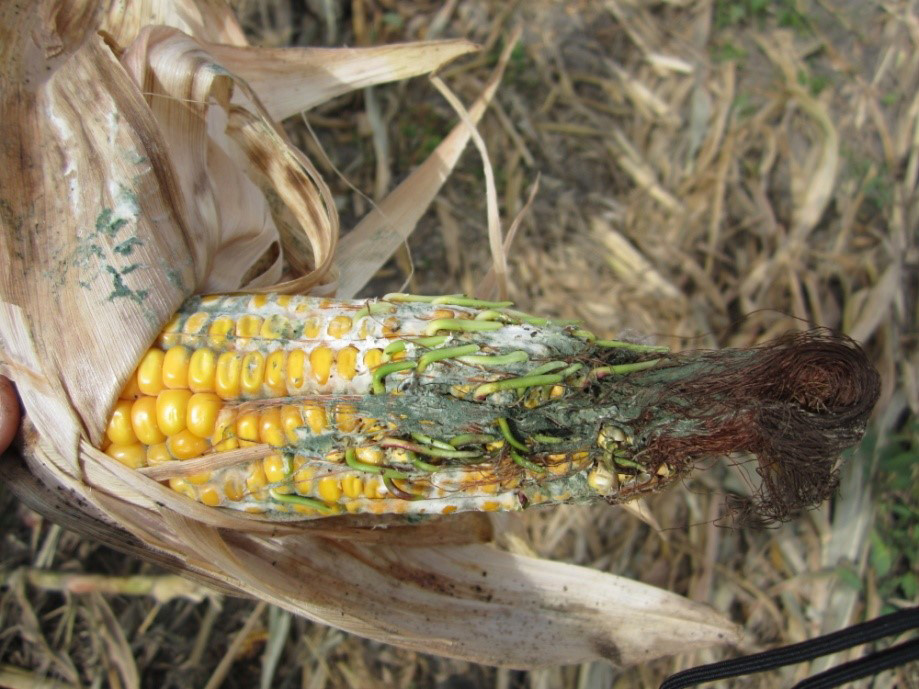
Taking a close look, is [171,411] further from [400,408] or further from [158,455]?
[400,408]

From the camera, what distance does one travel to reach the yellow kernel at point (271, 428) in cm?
148

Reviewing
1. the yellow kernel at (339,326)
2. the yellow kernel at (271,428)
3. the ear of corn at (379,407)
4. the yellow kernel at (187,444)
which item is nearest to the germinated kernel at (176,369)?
the ear of corn at (379,407)

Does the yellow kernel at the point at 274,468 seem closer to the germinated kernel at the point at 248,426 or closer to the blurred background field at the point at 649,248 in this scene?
the germinated kernel at the point at 248,426

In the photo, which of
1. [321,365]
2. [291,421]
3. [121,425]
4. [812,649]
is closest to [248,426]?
[291,421]

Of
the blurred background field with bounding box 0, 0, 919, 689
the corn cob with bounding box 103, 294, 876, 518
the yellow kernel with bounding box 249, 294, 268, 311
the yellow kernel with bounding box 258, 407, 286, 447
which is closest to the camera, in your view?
the corn cob with bounding box 103, 294, 876, 518

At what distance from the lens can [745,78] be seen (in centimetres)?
362

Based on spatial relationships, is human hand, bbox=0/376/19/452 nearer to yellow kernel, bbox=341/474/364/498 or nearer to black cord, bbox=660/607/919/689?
yellow kernel, bbox=341/474/364/498

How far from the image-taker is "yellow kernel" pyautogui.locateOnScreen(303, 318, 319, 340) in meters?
1.53

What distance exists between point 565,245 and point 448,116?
874 mm

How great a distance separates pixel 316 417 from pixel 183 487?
396 mm

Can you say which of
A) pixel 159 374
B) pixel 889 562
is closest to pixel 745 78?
pixel 889 562

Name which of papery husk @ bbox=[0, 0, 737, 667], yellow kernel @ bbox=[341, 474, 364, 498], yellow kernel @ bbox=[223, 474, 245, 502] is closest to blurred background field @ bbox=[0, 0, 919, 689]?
papery husk @ bbox=[0, 0, 737, 667]

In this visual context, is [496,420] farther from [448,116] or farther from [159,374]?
[448,116]

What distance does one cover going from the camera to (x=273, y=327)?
5.12 feet
